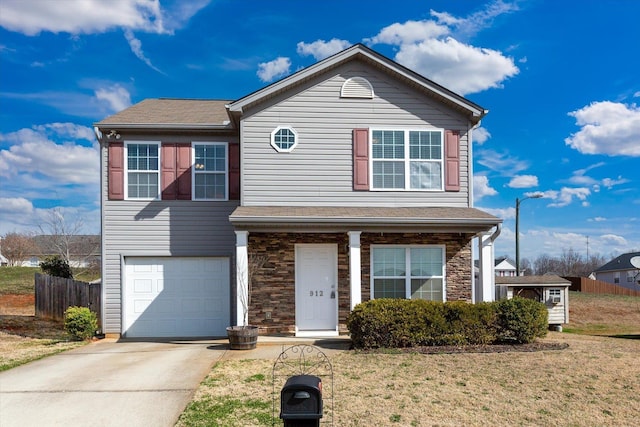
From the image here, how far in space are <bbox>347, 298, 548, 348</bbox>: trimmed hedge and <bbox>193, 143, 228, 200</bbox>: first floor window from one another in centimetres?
506

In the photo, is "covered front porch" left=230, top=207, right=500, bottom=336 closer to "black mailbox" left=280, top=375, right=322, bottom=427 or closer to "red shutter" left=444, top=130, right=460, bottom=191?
"red shutter" left=444, top=130, right=460, bottom=191

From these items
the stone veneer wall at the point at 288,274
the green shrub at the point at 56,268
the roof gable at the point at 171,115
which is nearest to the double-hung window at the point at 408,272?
the stone veneer wall at the point at 288,274

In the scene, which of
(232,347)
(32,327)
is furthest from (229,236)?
(32,327)

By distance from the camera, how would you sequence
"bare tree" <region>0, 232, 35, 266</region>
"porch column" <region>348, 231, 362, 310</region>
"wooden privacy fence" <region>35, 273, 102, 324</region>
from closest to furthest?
"porch column" <region>348, 231, 362, 310</region>
"wooden privacy fence" <region>35, 273, 102, 324</region>
"bare tree" <region>0, 232, 35, 266</region>

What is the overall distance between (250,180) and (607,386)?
8.19m

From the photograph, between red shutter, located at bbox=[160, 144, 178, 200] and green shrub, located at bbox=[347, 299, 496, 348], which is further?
red shutter, located at bbox=[160, 144, 178, 200]

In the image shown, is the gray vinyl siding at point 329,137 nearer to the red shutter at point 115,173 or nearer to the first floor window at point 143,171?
the first floor window at point 143,171

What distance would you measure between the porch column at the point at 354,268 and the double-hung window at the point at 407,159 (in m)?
1.69

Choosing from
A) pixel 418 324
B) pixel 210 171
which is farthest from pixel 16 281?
pixel 418 324

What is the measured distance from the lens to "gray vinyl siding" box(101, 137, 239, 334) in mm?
12172

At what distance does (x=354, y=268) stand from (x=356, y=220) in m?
1.09

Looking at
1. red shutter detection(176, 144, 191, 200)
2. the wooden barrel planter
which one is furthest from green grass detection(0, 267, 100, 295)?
the wooden barrel planter

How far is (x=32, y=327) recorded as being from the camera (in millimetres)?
14164

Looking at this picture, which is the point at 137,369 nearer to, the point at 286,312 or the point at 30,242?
the point at 286,312
